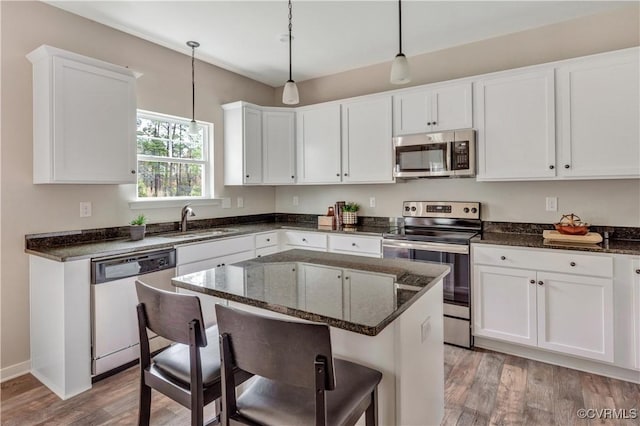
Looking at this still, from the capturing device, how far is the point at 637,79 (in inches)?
97.2

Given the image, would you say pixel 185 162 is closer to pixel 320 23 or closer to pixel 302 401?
pixel 320 23

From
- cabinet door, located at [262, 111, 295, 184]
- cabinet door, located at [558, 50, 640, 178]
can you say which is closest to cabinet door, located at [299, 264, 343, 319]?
cabinet door, located at [558, 50, 640, 178]

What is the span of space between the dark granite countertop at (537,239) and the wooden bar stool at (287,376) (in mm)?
1941

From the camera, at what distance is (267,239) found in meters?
3.80

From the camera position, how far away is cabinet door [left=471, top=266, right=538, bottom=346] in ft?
8.73

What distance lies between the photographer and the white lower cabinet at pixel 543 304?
2.42 metres

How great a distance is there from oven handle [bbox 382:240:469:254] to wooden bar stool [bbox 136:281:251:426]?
202 centimetres

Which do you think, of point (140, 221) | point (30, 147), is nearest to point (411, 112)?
point (140, 221)

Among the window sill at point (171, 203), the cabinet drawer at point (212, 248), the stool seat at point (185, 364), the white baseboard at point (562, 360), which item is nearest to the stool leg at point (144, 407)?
the stool seat at point (185, 364)

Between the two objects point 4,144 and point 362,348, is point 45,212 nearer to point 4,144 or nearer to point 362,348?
point 4,144

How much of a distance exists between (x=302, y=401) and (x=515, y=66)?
3.42m

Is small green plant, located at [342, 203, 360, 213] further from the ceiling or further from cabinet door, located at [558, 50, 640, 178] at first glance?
cabinet door, located at [558, 50, 640, 178]

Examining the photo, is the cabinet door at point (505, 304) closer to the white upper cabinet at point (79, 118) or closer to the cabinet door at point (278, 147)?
the cabinet door at point (278, 147)

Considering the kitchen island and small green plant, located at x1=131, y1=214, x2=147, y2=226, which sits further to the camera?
small green plant, located at x1=131, y1=214, x2=147, y2=226
